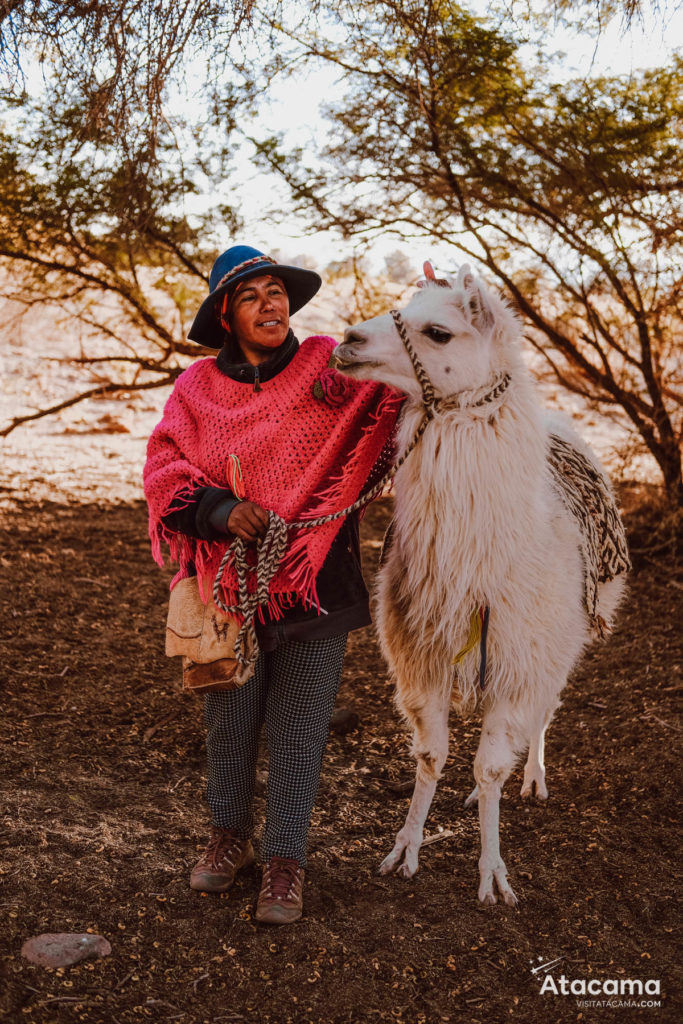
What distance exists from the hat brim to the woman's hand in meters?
0.55

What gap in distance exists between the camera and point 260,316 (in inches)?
93.8

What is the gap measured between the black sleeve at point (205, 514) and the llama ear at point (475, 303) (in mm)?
774

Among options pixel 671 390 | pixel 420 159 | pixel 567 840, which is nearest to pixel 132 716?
pixel 567 840

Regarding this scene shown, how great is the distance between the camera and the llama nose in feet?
7.22

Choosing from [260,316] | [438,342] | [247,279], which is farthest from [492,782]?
[247,279]

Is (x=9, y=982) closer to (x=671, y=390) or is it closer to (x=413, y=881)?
(x=413, y=881)

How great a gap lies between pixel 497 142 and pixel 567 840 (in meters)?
3.78

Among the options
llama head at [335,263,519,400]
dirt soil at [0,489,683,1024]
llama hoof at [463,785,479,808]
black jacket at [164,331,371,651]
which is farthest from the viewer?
llama hoof at [463,785,479,808]

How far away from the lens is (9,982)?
2021 mm

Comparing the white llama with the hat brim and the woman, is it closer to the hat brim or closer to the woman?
the woman

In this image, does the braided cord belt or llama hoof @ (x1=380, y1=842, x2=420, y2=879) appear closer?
the braided cord belt

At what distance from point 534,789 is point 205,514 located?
5.63 ft

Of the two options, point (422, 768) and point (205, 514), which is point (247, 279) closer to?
point (205, 514)

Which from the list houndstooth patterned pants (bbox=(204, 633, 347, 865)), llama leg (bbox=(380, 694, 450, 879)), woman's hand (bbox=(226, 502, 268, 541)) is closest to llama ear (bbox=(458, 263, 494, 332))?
woman's hand (bbox=(226, 502, 268, 541))
